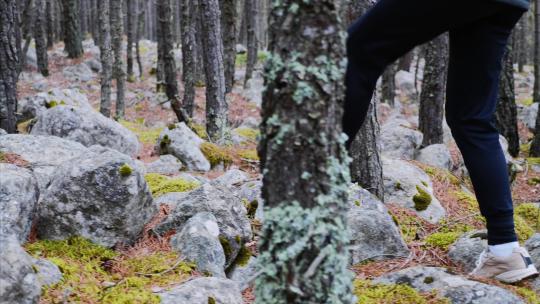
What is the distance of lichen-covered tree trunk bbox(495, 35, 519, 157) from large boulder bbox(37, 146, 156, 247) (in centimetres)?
798

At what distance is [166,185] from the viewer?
4.12m

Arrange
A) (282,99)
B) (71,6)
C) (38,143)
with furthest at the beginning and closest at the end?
(71,6) → (38,143) → (282,99)

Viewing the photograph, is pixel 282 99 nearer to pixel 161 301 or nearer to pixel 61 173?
pixel 161 301

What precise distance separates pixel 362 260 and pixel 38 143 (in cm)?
295

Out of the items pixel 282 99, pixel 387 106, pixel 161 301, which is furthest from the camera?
pixel 387 106

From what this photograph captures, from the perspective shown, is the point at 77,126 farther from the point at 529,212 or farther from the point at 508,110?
the point at 508,110

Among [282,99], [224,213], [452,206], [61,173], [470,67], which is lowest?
[452,206]

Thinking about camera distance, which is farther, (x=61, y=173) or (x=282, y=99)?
(x=61, y=173)

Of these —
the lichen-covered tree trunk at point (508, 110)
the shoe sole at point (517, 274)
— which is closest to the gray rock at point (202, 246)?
the shoe sole at point (517, 274)

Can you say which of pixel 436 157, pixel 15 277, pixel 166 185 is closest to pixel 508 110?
pixel 436 157

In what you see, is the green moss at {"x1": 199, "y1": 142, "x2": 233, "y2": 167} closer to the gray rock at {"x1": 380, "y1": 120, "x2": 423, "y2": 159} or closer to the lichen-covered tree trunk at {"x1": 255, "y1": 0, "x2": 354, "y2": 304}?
the gray rock at {"x1": 380, "y1": 120, "x2": 423, "y2": 159}

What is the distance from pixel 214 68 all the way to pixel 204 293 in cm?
582

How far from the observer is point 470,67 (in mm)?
2422

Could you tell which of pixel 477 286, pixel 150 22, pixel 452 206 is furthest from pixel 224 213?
pixel 150 22
